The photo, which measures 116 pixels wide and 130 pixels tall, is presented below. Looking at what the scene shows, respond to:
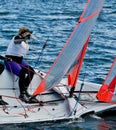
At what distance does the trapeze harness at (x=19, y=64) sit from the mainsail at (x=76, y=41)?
148cm

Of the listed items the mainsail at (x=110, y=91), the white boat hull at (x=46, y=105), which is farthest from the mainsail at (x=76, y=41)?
the mainsail at (x=110, y=91)

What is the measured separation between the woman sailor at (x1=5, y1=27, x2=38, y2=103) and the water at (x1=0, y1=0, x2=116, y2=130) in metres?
1.71

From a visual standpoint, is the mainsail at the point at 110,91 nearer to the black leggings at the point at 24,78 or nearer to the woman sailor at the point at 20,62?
the woman sailor at the point at 20,62

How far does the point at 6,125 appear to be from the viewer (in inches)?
645

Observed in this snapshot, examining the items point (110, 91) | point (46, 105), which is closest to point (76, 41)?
point (110, 91)

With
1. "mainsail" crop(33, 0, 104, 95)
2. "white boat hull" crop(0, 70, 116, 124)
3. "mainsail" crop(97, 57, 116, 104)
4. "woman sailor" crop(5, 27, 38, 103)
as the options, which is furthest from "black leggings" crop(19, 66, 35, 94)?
"mainsail" crop(97, 57, 116, 104)

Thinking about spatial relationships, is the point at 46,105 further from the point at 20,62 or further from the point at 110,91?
the point at 110,91

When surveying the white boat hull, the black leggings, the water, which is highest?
the black leggings

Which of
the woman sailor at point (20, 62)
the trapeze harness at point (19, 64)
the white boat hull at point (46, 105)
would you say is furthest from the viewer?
the trapeze harness at point (19, 64)

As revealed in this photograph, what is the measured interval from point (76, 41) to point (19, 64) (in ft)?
7.62

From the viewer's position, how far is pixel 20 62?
60.0 feet

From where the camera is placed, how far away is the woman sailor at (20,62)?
58.8ft

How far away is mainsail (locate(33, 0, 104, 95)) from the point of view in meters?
16.5

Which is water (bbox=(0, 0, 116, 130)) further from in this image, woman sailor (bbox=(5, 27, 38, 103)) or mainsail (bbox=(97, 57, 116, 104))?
woman sailor (bbox=(5, 27, 38, 103))
